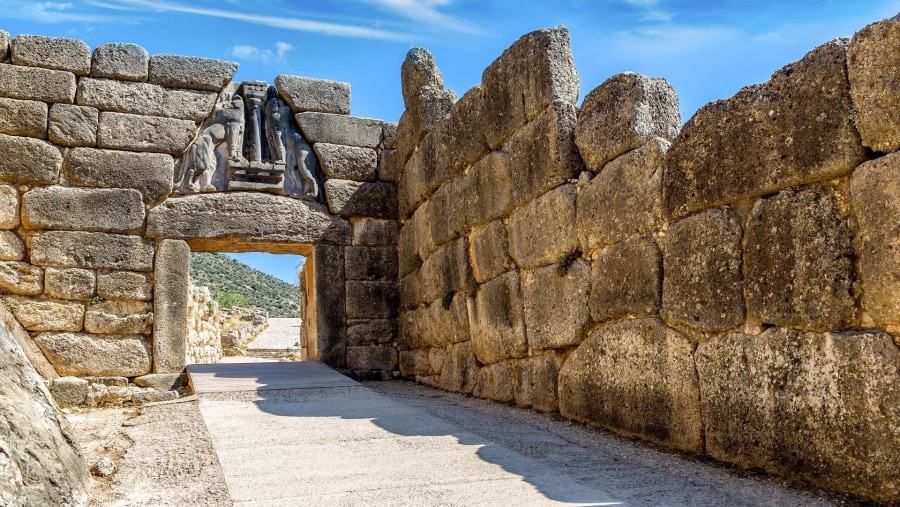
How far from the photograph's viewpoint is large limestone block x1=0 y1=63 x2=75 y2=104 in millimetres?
6992

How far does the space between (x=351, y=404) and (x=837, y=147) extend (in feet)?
12.5

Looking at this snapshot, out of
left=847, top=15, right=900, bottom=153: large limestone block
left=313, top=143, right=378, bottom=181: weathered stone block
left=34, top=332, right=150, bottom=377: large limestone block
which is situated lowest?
left=34, top=332, right=150, bottom=377: large limestone block

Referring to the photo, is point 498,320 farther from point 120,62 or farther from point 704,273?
point 120,62

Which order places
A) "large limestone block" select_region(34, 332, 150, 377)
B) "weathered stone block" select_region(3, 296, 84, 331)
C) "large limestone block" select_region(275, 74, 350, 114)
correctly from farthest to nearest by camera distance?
"large limestone block" select_region(275, 74, 350, 114), "large limestone block" select_region(34, 332, 150, 377), "weathered stone block" select_region(3, 296, 84, 331)

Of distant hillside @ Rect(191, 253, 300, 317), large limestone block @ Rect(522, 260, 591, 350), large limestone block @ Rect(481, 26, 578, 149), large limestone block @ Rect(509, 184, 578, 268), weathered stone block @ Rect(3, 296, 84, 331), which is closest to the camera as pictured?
large limestone block @ Rect(522, 260, 591, 350)

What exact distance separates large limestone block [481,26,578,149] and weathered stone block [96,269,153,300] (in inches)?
152

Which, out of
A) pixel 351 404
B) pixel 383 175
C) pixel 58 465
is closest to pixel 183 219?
pixel 383 175

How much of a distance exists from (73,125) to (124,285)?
167cm

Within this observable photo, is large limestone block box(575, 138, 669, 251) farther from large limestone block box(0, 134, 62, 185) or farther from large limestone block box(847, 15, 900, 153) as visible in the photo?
large limestone block box(0, 134, 62, 185)

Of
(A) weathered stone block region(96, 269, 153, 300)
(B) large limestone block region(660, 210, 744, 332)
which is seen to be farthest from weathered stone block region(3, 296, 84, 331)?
(B) large limestone block region(660, 210, 744, 332)

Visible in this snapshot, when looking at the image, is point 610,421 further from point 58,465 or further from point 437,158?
point 437,158

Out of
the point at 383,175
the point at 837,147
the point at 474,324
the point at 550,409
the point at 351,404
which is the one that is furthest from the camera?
the point at 383,175

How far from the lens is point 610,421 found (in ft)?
13.9

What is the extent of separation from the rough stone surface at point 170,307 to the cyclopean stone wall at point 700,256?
302 centimetres
